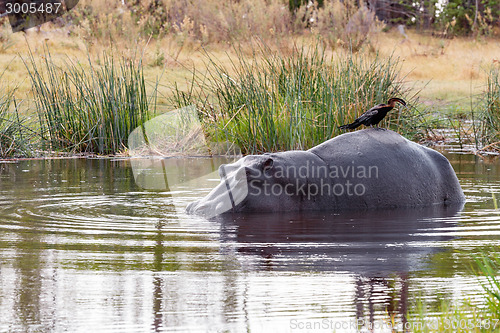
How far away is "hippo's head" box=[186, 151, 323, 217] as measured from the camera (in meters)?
4.87

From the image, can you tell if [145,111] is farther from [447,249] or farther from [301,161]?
[447,249]

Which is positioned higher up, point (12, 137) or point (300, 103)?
point (300, 103)

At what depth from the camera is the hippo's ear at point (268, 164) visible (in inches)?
192

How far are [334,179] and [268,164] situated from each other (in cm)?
45

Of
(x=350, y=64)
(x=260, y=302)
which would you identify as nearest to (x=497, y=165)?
(x=350, y=64)

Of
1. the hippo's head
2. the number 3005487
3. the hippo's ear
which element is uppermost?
the number 3005487

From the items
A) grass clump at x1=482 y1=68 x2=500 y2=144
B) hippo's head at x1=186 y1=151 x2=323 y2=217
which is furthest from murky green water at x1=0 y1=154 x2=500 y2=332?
grass clump at x1=482 y1=68 x2=500 y2=144

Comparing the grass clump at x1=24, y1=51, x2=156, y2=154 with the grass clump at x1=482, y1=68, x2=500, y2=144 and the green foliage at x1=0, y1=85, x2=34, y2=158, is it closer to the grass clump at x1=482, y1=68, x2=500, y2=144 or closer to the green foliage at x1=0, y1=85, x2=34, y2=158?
the green foliage at x1=0, y1=85, x2=34, y2=158

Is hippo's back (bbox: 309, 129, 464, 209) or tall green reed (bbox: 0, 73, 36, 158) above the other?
hippo's back (bbox: 309, 129, 464, 209)

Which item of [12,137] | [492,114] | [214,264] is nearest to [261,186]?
[214,264]

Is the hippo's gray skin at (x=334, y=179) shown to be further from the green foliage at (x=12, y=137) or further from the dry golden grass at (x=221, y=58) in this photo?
the dry golden grass at (x=221, y=58)

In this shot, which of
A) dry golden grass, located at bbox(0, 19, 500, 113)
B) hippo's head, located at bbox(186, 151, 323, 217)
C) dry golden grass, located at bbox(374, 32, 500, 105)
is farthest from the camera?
dry golden grass, located at bbox(374, 32, 500, 105)

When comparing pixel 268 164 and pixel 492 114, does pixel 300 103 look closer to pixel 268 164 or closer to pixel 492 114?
pixel 492 114

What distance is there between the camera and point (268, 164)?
491cm
